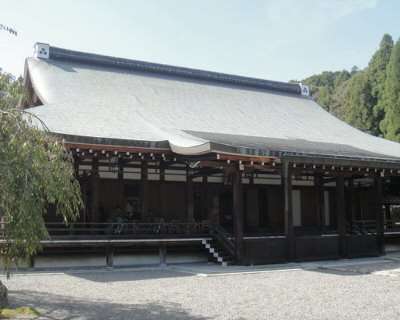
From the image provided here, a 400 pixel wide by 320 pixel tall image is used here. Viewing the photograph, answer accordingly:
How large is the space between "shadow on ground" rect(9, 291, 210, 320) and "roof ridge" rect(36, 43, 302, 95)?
14.2 meters

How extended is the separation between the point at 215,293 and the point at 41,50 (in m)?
14.7

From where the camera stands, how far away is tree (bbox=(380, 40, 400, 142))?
38.5m

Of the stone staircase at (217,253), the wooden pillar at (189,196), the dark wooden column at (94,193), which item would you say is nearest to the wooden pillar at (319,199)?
the wooden pillar at (189,196)

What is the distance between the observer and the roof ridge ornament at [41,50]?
19469mm

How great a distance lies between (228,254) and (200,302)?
5.85m

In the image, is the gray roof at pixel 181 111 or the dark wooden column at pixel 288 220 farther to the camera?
the dark wooden column at pixel 288 220

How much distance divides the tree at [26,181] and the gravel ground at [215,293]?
56.5 inches

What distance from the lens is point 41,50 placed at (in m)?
19.6

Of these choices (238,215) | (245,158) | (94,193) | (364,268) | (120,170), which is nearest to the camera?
(364,268)

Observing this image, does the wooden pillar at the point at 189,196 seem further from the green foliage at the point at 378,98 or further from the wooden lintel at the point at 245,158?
the green foliage at the point at 378,98

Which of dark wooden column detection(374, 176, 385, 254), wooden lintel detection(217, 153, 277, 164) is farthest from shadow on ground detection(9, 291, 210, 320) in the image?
dark wooden column detection(374, 176, 385, 254)

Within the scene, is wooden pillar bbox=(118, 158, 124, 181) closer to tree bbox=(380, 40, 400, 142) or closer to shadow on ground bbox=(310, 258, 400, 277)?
shadow on ground bbox=(310, 258, 400, 277)

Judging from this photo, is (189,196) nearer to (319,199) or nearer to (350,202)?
(319,199)

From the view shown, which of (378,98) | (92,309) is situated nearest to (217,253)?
(92,309)
